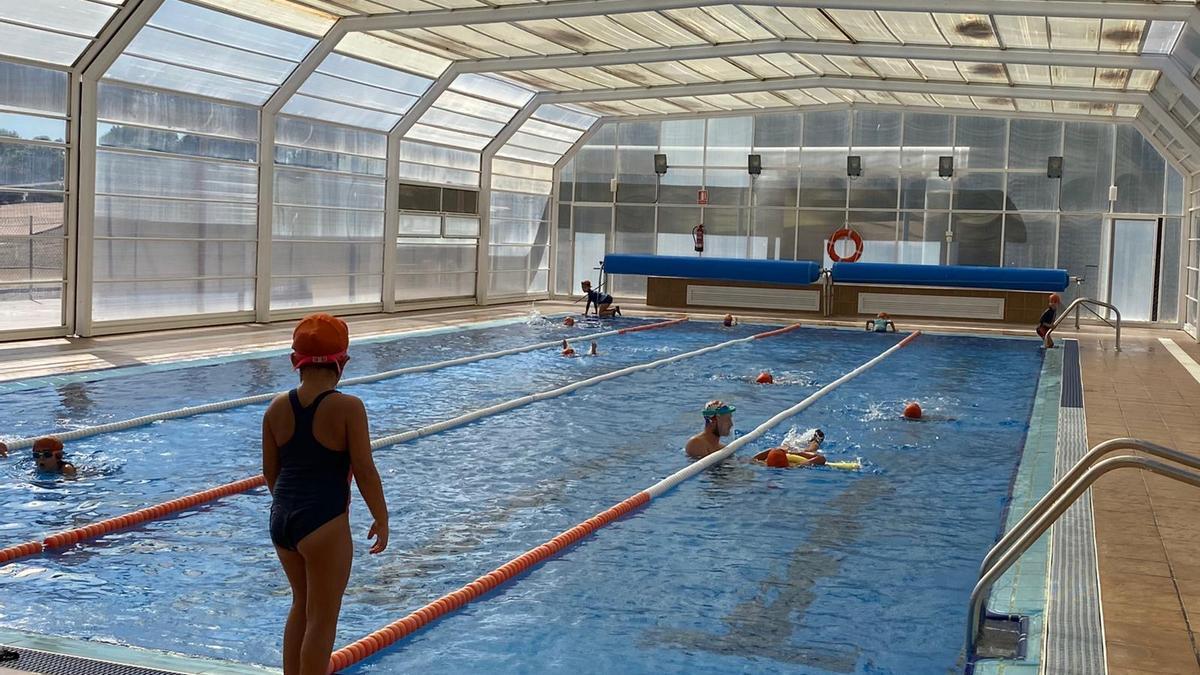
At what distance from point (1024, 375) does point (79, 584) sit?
12.5 meters

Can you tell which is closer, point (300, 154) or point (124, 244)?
point (124, 244)

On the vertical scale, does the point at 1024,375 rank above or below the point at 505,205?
below

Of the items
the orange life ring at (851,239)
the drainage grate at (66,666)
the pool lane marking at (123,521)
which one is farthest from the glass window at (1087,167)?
the drainage grate at (66,666)

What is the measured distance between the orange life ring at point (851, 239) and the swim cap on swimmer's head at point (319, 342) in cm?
2376

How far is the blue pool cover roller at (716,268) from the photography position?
81.8ft

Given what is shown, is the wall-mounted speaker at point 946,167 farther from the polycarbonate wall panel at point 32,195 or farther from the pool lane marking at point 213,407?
the polycarbonate wall panel at point 32,195

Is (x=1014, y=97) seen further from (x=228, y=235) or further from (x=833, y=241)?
(x=228, y=235)

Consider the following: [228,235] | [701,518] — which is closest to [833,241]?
[228,235]

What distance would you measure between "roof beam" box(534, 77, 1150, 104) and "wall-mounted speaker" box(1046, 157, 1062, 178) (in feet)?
12.7

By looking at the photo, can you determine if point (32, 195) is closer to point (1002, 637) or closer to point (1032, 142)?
point (1002, 637)

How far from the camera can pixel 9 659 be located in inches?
163

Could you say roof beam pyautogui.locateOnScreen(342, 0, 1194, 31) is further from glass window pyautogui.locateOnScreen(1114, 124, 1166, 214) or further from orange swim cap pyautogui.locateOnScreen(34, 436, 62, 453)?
glass window pyautogui.locateOnScreen(1114, 124, 1166, 214)

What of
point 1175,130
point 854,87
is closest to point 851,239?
point 854,87

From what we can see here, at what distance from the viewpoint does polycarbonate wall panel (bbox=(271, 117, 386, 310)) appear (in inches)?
762
